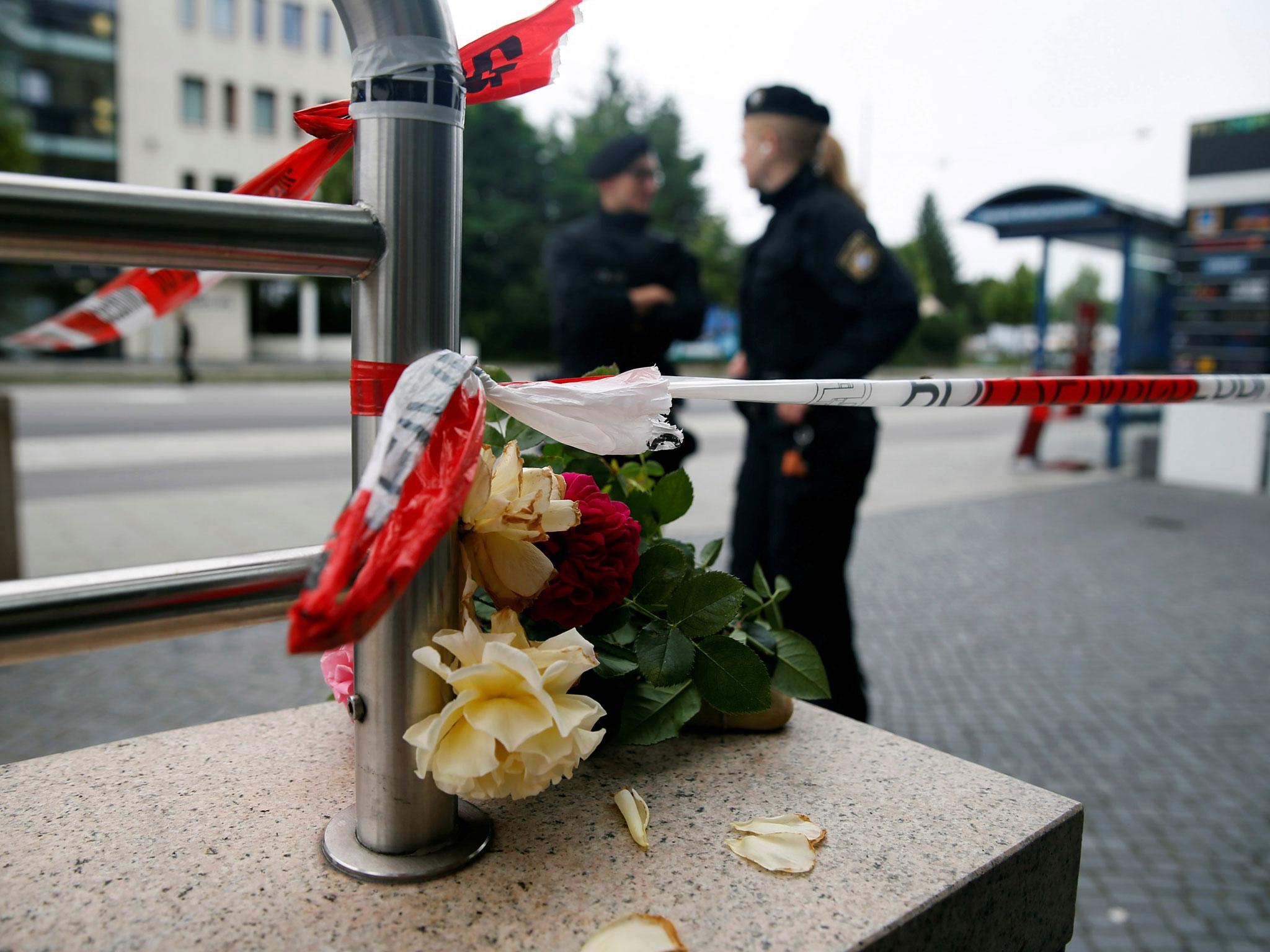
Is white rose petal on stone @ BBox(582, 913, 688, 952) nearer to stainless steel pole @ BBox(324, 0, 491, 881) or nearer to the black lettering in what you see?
stainless steel pole @ BBox(324, 0, 491, 881)

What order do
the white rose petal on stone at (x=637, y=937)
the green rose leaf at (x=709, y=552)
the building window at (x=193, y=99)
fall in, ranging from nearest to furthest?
the white rose petal on stone at (x=637, y=937) < the green rose leaf at (x=709, y=552) < the building window at (x=193, y=99)

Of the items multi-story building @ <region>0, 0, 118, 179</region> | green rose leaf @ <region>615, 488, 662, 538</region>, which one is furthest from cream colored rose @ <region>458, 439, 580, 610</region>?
multi-story building @ <region>0, 0, 118, 179</region>

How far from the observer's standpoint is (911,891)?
0.85 m

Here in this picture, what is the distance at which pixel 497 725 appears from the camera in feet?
2.66

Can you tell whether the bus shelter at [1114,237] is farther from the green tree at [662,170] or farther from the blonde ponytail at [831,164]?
the green tree at [662,170]

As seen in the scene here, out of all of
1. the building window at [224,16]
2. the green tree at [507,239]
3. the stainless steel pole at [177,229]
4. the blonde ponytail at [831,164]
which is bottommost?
the stainless steel pole at [177,229]

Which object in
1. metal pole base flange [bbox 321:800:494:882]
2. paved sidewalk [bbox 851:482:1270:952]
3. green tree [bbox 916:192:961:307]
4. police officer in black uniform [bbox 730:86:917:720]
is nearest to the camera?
metal pole base flange [bbox 321:800:494:882]

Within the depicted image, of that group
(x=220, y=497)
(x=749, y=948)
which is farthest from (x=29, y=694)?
(x=220, y=497)

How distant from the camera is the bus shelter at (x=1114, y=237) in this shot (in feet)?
36.3

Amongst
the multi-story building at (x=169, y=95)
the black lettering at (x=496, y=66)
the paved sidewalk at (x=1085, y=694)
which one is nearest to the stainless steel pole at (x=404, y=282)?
the black lettering at (x=496, y=66)

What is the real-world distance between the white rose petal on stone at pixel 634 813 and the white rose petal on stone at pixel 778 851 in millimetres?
80

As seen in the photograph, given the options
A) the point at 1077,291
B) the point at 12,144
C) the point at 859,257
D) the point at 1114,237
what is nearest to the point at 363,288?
the point at 859,257

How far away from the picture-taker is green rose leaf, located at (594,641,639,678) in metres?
1.08

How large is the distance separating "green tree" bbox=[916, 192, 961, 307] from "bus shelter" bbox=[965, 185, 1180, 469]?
203 ft
